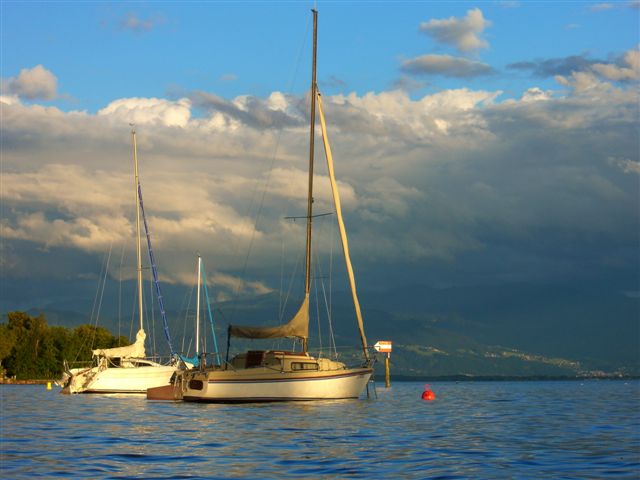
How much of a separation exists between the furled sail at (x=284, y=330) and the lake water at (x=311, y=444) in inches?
240

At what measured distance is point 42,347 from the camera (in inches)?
6166

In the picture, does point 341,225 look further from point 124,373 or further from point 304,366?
point 124,373

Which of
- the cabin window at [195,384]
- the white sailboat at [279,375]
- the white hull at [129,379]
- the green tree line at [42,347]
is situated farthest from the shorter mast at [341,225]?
the green tree line at [42,347]

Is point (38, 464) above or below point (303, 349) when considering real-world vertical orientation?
below

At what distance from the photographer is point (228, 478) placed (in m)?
25.2

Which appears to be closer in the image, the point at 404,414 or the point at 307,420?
the point at 307,420

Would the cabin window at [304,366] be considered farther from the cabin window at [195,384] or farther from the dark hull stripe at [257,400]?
the cabin window at [195,384]

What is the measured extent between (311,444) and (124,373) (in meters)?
53.5

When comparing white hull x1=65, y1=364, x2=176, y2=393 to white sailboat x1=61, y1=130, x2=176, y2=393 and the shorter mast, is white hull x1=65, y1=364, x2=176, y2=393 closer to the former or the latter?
white sailboat x1=61, y1=130, x2=176, y2=393

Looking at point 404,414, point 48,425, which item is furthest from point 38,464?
point 404,414

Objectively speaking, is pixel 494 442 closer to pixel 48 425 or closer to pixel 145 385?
pixel 48 425

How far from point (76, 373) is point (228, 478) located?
65.9m

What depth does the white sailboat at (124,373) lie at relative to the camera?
8419 centimetres

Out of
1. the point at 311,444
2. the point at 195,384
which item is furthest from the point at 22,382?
the point at 311,444
